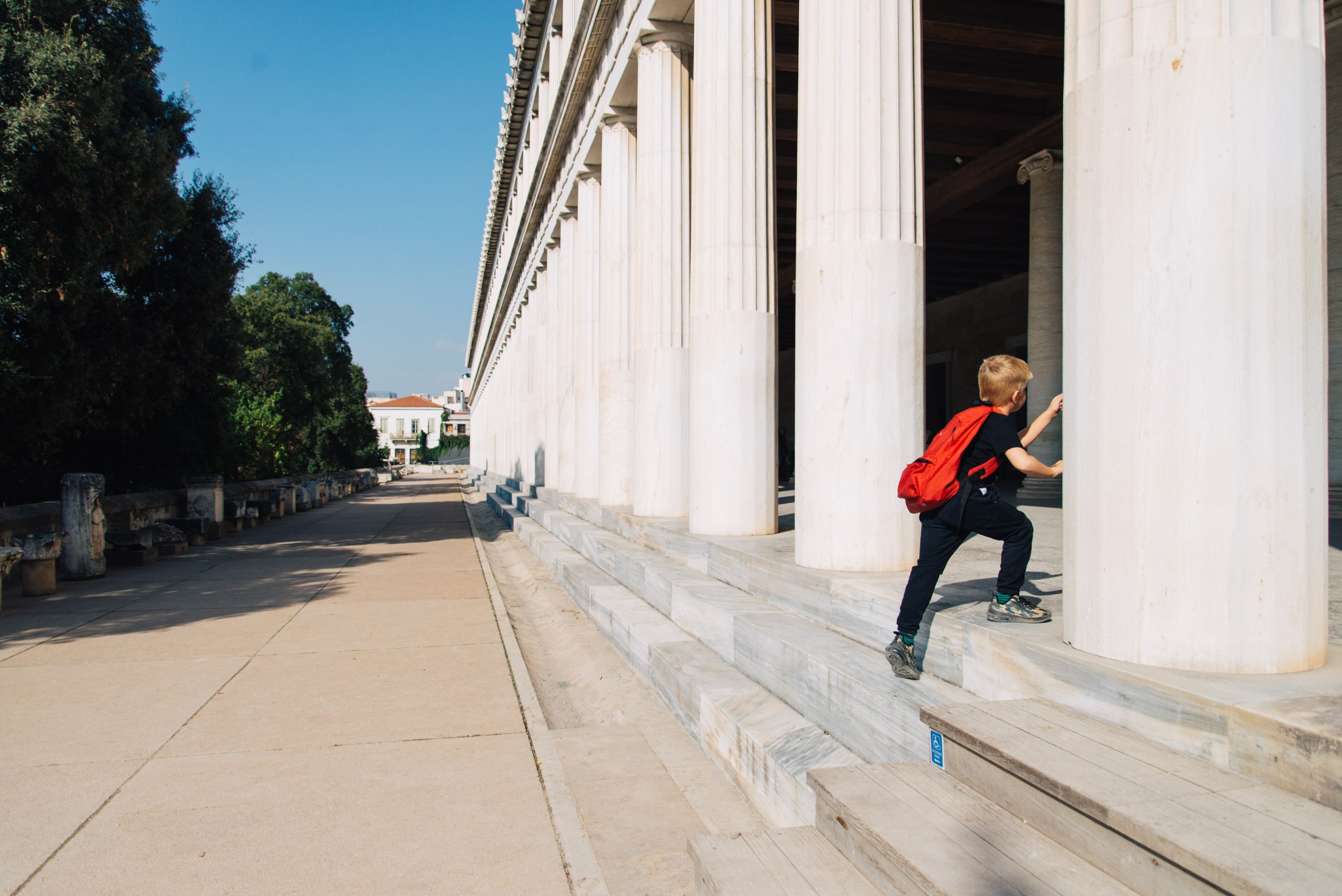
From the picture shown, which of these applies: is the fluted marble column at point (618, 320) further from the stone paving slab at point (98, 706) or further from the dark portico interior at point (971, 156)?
the stone paving slab at point (98, 706)

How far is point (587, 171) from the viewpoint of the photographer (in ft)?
51.0

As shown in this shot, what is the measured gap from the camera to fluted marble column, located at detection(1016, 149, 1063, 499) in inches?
516

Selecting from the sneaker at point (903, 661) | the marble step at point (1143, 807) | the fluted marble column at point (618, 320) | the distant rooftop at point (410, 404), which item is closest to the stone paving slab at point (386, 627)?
the fluted marble column at point (618, 320)

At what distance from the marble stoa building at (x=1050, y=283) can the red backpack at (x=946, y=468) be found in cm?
43

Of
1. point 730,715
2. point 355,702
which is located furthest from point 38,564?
point 730,715

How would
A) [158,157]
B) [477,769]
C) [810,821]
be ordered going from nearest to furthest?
[810,821], [477,769], [158,157]

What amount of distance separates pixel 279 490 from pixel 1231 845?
23.8 meters

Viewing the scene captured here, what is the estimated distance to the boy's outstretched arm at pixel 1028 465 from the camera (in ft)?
11.4

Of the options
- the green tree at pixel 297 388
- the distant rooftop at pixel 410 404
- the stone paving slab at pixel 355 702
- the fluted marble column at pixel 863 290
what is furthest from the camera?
the distant rooftop at pixel 410 404

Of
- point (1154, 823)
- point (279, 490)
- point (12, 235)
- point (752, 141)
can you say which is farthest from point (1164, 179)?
A: point (279, 490)

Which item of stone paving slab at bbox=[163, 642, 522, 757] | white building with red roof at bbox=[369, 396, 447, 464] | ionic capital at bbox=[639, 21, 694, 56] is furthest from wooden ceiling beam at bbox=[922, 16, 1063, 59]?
white building with red roof at bbox=[369, 396, 447, 464]

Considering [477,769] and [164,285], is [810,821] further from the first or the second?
[164,285]

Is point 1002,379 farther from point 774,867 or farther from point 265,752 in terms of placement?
point 265,752

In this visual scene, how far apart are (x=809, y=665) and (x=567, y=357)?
13.5 m
